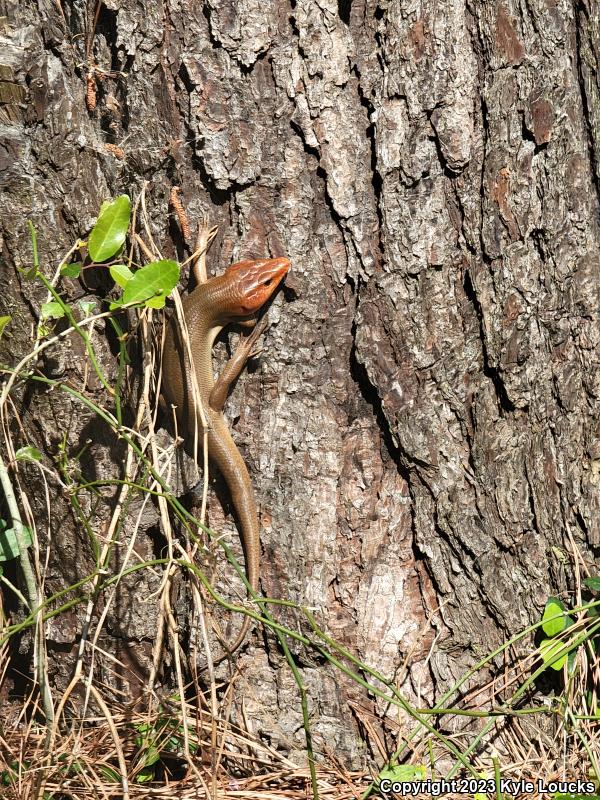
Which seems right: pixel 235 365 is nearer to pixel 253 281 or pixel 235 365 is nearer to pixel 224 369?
pixel 224 369

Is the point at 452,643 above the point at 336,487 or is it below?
below

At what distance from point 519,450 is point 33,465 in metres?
1.54

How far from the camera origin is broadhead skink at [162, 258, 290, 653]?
76.0 inches

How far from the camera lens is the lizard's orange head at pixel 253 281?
6.19 feet

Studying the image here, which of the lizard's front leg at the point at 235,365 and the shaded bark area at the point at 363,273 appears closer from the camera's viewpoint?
the shaded bark area at the point at 363,273

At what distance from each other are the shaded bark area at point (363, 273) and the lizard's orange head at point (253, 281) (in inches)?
1.8

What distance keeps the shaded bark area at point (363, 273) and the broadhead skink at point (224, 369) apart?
5 cm

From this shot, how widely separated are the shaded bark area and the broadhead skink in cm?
5

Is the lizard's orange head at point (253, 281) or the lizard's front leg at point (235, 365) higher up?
the lizard's orange head at point (253, 281)

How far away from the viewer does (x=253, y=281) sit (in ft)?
6.29

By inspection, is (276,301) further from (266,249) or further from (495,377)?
(495,377)

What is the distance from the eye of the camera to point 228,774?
2104mm

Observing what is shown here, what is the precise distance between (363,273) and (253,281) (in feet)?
1.05

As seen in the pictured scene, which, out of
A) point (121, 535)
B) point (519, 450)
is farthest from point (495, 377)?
point (121, 535)
